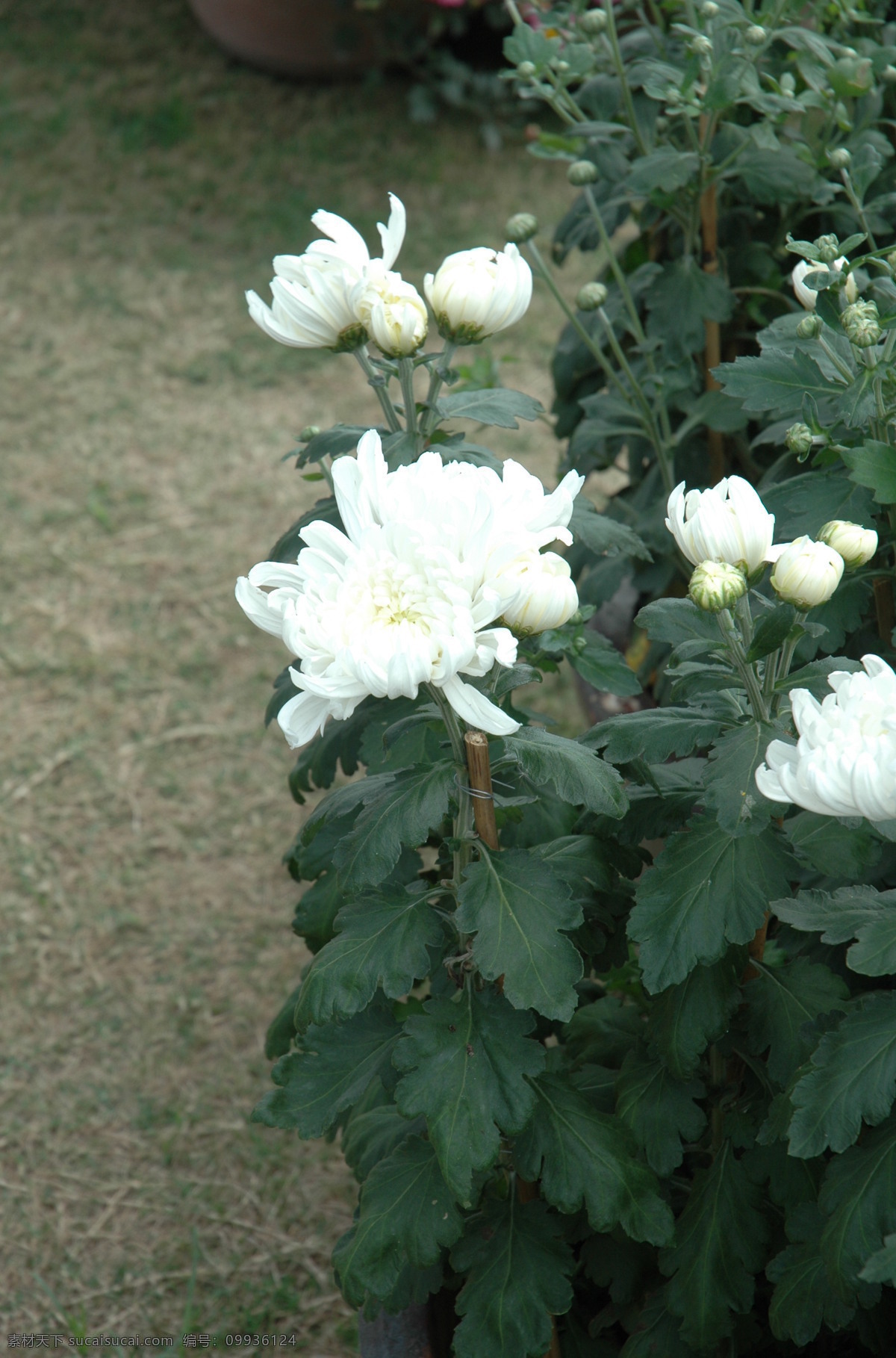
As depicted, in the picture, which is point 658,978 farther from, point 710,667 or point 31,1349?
point 31,1349

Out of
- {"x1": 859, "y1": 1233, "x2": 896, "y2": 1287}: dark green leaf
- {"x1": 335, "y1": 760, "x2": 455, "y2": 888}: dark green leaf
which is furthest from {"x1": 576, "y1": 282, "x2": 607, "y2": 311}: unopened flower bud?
{"x1": 859, "y1": 1233, "x2": 896, "y2": 1287}: dark green leaf

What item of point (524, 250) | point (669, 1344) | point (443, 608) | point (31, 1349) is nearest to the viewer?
point (443, 608)

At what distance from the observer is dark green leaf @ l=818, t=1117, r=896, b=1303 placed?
1.01 m

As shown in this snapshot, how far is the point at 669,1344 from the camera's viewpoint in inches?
50.2

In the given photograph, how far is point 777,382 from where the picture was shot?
4.28 ft

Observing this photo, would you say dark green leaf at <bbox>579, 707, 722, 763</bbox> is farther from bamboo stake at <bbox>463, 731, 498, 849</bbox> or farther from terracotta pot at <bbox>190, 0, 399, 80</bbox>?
terracotta pot at <bbox>190, 0, 399, 80</bbox>

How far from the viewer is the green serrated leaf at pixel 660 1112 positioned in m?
1.21

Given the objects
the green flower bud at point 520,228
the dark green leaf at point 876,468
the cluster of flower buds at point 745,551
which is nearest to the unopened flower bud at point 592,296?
the green flower bud at point 520,228

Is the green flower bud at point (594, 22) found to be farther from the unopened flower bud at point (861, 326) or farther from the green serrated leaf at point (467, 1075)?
the green serrated leaf at point (467, 1075)

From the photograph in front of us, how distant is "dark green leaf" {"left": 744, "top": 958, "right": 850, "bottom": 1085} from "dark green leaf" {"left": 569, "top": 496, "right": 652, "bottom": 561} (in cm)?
41

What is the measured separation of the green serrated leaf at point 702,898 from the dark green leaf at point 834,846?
0.07 feet

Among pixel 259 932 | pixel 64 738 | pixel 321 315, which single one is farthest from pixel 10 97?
pixel 321 315

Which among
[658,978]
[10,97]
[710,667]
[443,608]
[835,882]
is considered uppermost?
[443,608]

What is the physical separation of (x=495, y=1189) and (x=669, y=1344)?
22cm
